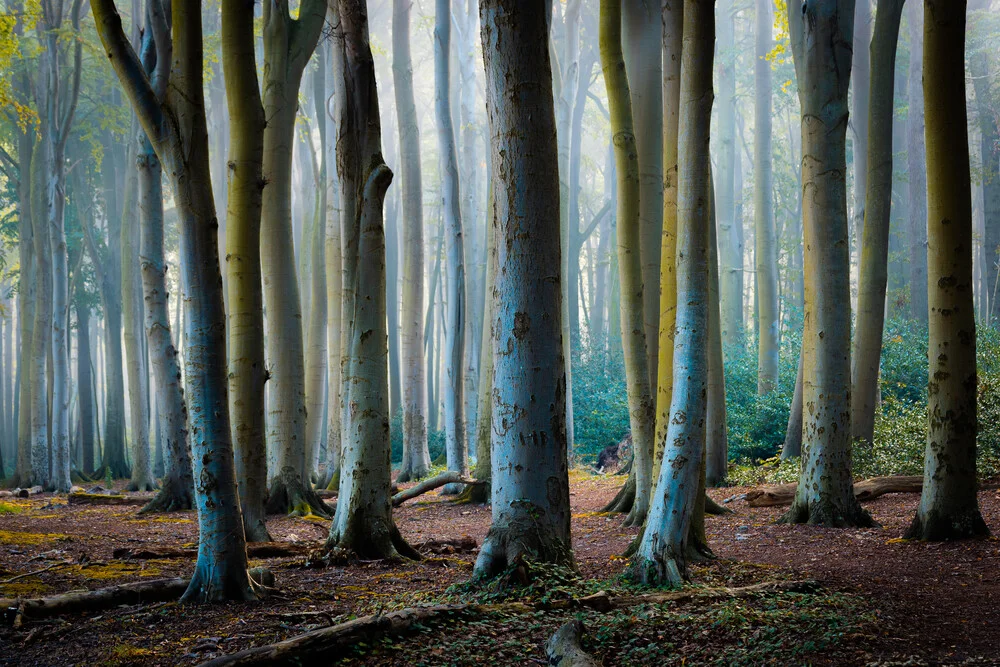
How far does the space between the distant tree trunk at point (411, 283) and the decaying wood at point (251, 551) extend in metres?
9.08

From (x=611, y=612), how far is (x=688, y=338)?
7.29 feet

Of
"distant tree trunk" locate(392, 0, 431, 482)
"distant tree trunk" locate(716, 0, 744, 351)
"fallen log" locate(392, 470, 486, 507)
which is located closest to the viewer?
"fallen log" locate(392, 470, 486, 507)

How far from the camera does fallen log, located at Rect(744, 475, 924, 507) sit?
1045 centimetres

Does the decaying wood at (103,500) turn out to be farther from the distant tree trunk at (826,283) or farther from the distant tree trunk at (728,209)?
the distant tree trunk at (728,209)

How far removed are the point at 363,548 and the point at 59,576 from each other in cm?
243

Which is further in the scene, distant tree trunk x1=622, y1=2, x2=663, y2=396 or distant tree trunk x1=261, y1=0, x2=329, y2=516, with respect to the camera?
distant tree trunk x1=261, y1=0, x2=329, y2=516

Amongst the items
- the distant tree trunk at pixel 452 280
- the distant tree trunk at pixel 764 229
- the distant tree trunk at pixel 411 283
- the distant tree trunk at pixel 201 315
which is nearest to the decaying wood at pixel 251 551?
the distant tree trunk at pixel 201 315

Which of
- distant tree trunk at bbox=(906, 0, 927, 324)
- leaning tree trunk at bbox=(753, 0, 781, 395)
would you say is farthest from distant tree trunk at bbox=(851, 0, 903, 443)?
distant tree trunk at bbox=(906, 0, 927, 324)

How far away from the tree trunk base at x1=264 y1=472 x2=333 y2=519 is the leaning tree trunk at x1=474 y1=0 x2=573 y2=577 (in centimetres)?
588

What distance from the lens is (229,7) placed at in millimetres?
6688

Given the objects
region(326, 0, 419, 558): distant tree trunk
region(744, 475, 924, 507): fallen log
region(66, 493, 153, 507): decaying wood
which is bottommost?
region(66, 493, 153, 507): decaying wood

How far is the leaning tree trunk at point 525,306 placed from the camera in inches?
224

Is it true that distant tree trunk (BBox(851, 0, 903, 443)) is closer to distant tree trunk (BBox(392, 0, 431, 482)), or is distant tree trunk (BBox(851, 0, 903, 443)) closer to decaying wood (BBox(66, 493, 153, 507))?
distant tree trunk (BBox(392, 0, 431, 482))

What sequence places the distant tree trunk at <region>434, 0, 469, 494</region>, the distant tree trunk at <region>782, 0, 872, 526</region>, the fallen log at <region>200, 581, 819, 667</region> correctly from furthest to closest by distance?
the distant tree trunk at <region>434, 0, 469, 494</region>
the distant tree trunk at <region>782, 0, 872, 526</region>
the fallen log at <region>200, 581, 819, 667</region>
